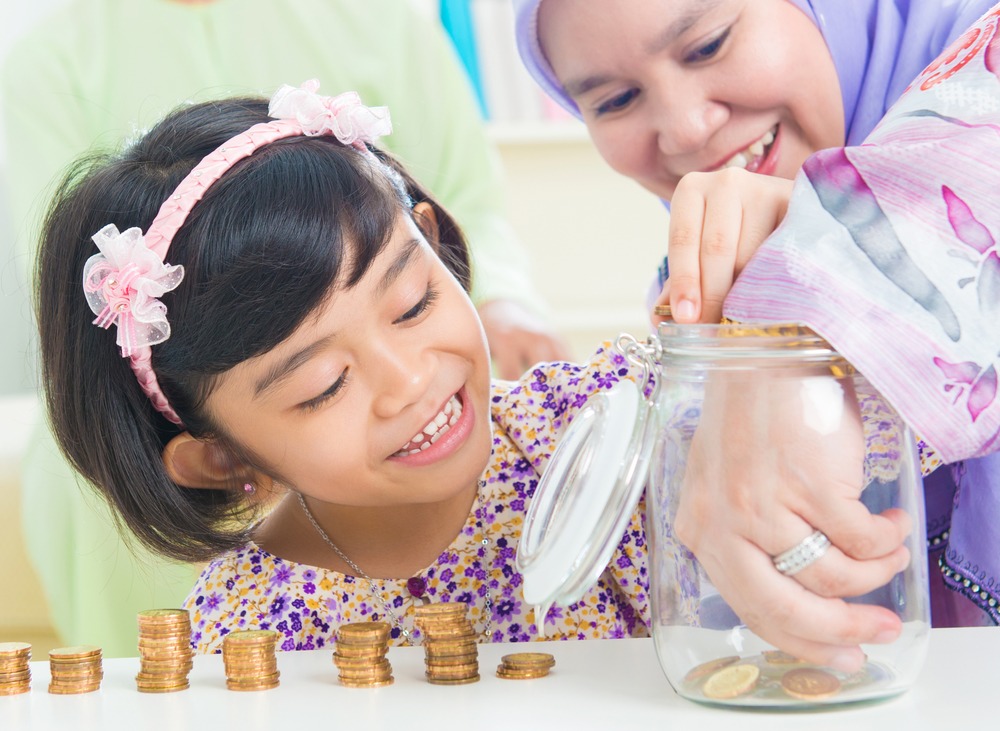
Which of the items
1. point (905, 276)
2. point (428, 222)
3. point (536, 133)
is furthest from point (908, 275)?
point (536, 133)

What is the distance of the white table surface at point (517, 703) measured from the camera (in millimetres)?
489

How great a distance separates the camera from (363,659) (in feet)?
1.91

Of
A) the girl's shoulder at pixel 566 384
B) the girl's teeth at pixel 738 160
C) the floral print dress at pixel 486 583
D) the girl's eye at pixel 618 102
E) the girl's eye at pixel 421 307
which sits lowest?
the floral print dress at pixel 486 583

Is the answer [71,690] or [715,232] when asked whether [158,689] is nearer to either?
[71,690]

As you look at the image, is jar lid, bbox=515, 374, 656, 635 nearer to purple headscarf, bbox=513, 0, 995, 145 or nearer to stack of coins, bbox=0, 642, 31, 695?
stack of coins, bbox=0, 642, 31, 695

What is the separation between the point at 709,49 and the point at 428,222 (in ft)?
0.94

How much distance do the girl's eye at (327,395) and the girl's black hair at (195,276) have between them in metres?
0.05

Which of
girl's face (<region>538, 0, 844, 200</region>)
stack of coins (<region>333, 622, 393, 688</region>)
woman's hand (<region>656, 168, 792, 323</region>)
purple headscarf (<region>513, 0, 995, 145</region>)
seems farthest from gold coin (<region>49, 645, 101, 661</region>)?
purple headscarf (<region>513, 0, 995, 145</region>)

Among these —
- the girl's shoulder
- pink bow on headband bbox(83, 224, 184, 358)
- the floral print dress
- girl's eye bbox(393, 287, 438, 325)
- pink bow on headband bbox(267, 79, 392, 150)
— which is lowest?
the floral print dress

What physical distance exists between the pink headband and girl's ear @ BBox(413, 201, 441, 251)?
0.14 m

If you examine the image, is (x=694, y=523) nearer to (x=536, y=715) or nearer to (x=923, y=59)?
(x=536, y=715)

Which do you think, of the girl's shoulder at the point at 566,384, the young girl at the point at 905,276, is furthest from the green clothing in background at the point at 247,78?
the young girl at the point at 905,276

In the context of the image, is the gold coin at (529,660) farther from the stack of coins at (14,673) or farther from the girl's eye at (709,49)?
the girl's eye at (709,49)

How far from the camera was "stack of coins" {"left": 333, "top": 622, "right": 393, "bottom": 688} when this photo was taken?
58 centimetres
